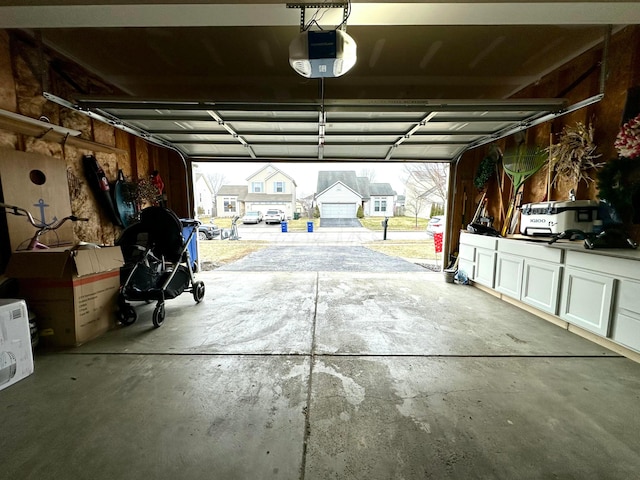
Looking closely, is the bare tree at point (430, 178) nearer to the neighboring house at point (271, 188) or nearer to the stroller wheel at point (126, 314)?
the neighboring house at point (271, 188)

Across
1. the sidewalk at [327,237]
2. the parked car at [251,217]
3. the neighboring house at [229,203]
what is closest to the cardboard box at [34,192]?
the sidewalk at [327,237]

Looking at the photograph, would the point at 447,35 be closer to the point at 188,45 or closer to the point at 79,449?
the point at 188,45

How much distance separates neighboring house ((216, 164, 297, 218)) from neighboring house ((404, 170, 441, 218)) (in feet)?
33.8

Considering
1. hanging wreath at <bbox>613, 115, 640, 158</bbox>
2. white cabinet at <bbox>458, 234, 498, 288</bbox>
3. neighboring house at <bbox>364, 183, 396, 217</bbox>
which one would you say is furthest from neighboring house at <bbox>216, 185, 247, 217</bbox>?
hanging wreath at <bbox>613, 115, 640, 158</bbox>

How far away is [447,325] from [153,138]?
5.15 metres

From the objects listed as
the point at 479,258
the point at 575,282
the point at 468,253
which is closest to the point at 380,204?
the point at 468,253

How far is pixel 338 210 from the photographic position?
69.0 feet

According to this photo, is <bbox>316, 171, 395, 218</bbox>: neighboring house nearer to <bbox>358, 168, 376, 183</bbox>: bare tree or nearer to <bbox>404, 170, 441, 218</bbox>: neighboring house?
<bbox>404, 170, 441, 218</bbox>: neighboring house

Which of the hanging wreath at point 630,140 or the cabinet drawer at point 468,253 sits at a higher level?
the hanging wreath at point 630,140

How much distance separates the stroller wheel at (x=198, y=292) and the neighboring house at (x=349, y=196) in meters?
17.7

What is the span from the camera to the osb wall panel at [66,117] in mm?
2471

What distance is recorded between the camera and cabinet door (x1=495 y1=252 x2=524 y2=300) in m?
3.29

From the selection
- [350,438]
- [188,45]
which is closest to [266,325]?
[350,438]

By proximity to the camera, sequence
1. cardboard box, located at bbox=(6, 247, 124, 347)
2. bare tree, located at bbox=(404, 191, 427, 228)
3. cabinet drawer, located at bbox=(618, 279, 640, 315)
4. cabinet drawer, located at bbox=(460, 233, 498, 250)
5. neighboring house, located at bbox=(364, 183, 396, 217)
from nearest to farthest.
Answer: cabinet drawer, located at bbox=(618, 279, 640, 315), cardboard box, located at bbox=(6, 247, 124, 347), cabinet drawer, located at bbox=(460, 233, 498, 250), bare tree, located at bbox=(404, 191, 427, 228), neighboring house, located at bbox=(364, 183, 396, 217)
